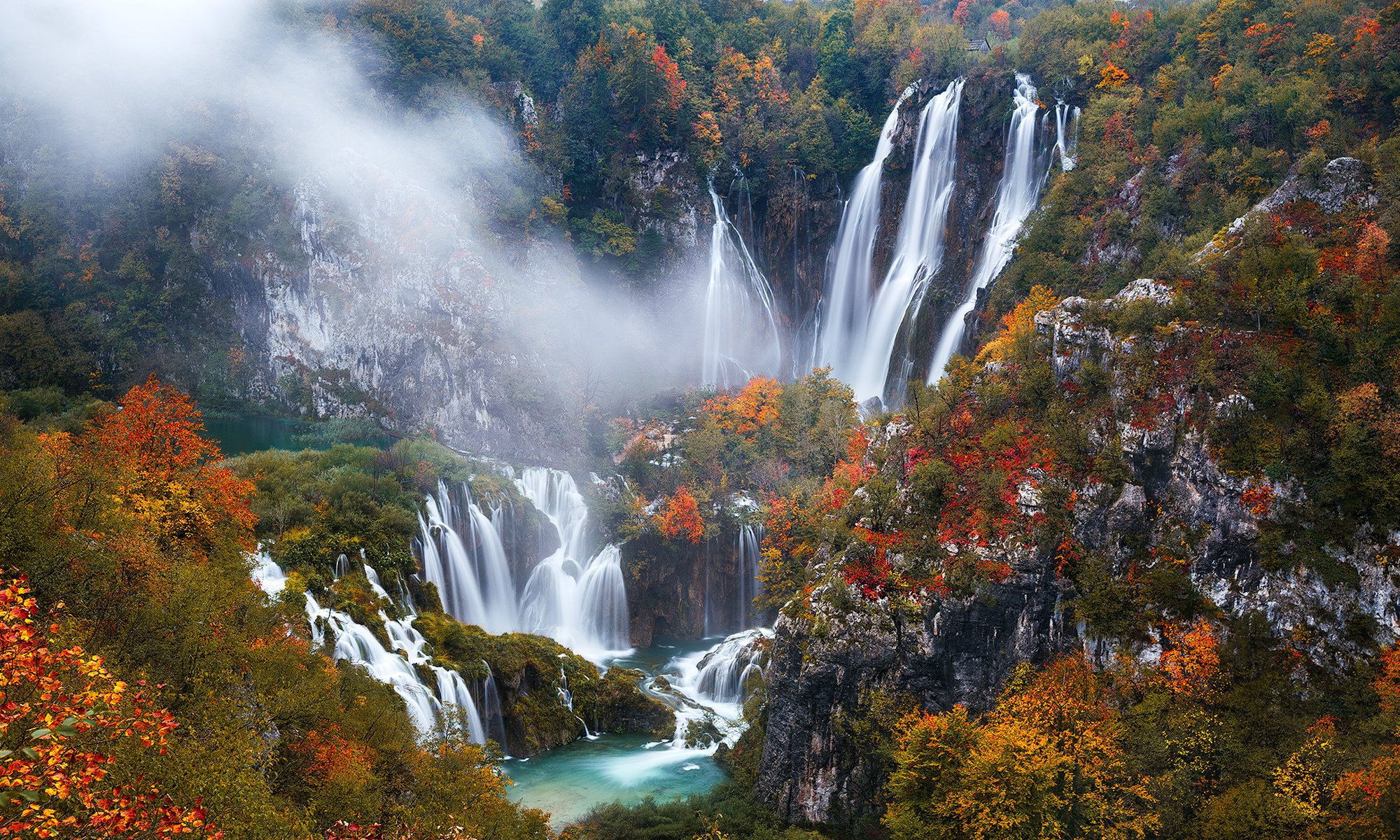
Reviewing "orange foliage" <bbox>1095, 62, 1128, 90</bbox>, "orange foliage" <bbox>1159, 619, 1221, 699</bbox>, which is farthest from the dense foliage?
"orange foliage" <bbox>1095, 62, 1128, 90</bbox>

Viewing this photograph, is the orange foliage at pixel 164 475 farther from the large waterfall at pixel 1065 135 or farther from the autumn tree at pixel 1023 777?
the large waterfall at pixel 1065 135

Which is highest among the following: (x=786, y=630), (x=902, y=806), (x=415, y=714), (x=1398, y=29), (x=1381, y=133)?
(x=1398, y=29)

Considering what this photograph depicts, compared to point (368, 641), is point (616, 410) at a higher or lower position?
higher

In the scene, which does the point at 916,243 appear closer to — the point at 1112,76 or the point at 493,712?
the point at 1112,76

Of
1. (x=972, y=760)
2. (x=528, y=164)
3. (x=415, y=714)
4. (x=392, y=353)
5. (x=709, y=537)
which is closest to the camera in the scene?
(x=972, y=760)

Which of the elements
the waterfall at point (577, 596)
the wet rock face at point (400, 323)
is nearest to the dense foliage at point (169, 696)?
the waterfall at point (577, 596)

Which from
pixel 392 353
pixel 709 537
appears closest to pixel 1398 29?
pixel 709 537

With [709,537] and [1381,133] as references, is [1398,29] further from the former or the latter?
[709,537]

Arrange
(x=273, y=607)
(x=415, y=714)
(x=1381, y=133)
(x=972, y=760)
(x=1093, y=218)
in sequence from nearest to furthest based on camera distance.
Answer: (x=972, y=760) → (x=273, y=607) → (x=415, y=714) → (x=1381, y=133) → (x=1093, y=218)

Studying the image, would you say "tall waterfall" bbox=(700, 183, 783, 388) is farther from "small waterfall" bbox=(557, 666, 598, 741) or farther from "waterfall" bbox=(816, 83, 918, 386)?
"small waterfall" bbox=(557, 666, 598, 741)
